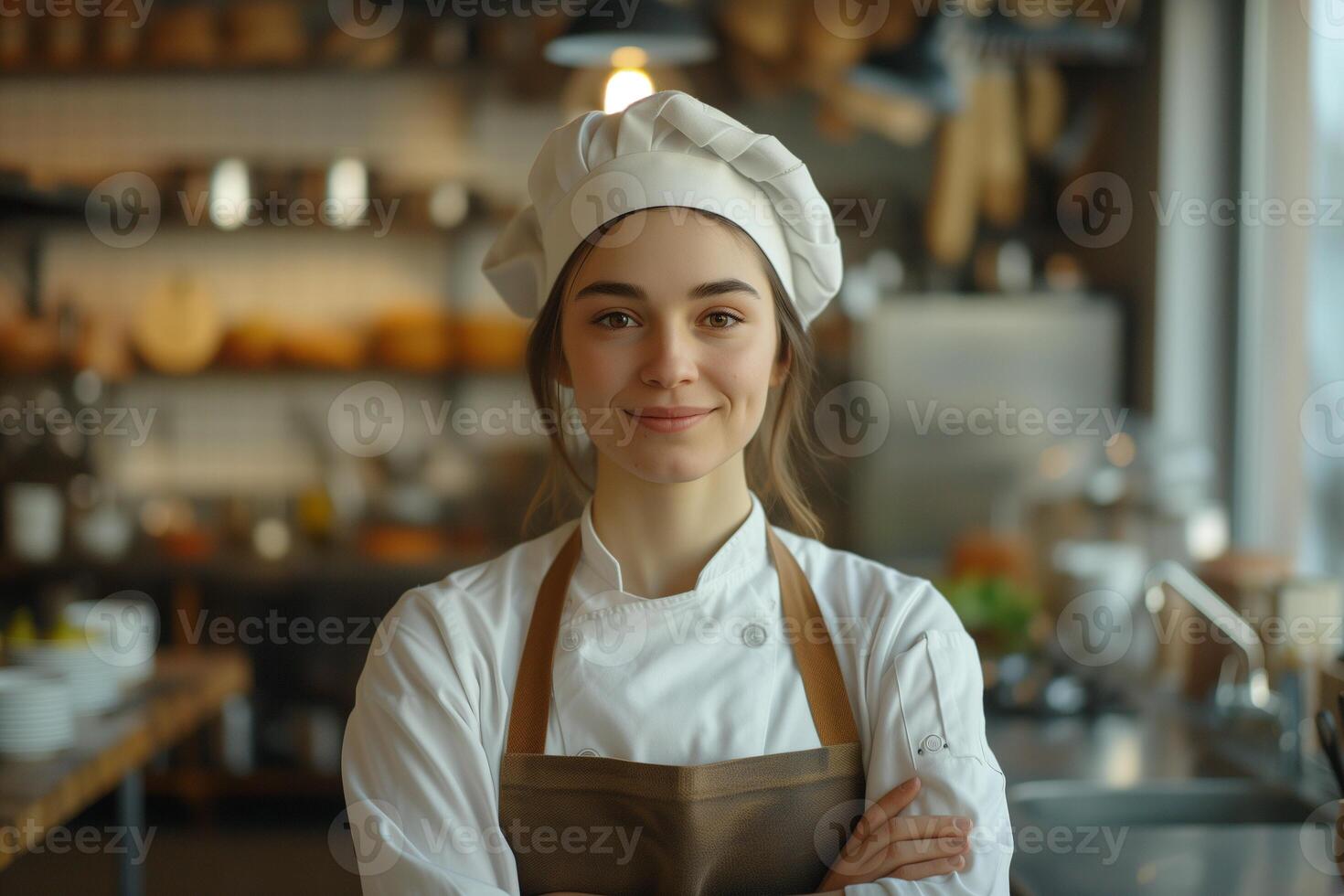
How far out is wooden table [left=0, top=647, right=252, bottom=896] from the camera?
1.90 metres

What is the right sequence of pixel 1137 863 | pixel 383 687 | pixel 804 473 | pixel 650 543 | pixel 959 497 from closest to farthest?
pixel 383 687
pixel 650 543
pixel 1137 863
pixel 804 473
pixel 959 497

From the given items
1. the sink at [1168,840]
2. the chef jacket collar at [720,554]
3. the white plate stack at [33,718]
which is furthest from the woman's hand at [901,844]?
the white plate stack at [33,718]

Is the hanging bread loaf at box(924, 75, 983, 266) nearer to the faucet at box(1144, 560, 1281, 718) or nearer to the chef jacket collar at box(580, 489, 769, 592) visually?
the faucet at box(1144, 560, 1281, 718)

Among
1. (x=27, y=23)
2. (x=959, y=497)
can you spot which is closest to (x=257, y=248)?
(x=27, y=23)

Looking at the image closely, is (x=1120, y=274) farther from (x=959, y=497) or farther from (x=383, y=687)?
(x=383, y=687)

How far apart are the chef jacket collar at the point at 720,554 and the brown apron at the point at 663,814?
0.43ft

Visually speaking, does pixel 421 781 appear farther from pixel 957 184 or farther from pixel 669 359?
pixel 957 184

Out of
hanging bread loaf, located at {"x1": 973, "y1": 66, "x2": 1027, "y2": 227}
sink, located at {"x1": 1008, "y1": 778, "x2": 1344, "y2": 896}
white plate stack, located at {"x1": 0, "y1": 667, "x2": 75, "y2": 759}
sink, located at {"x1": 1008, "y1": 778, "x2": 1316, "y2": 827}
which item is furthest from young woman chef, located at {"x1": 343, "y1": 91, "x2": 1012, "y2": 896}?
hanging bread loaf, located at {"x1": 973, "y1": 66, "x2": 1027, "y2": 227}

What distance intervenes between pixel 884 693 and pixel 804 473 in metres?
0.53

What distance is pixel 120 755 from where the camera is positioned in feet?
7.28

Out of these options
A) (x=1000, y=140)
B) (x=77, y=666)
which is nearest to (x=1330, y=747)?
(x=77, y=666)

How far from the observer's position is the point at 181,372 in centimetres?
452

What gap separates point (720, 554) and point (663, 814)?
10.2 inches

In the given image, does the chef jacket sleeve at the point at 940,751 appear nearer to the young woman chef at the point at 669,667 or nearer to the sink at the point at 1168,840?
the young woman chef at the point at 669,667
